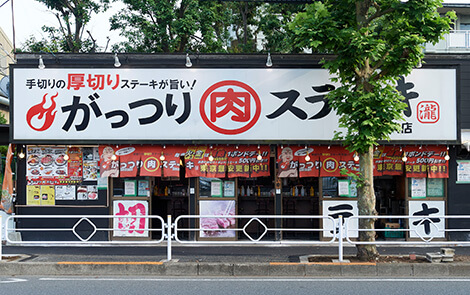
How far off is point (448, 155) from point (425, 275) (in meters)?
4.75

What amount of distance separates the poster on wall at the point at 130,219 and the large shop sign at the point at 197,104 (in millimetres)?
2029

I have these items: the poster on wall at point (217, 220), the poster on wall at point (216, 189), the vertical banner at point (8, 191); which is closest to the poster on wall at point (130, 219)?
the poster on wall at point (217, 220)

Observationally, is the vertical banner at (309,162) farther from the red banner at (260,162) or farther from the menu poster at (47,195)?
the menu poster at (47,195)

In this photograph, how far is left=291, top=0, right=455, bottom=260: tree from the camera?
9.05 m

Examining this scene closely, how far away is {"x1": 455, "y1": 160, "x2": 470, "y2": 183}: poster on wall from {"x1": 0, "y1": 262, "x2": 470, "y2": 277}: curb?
4.27 meters

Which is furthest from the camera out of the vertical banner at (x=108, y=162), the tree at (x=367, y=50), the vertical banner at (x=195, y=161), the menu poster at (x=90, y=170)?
the menu poster at (x=90, y=170)

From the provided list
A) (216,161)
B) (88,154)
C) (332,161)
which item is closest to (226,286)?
(216,161)

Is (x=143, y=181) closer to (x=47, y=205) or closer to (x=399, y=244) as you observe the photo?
(x=47, y=205)

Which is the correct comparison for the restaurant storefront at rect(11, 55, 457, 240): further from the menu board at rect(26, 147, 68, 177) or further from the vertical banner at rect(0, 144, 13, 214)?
the vertical banner at rect(0, 144, 13, 214)

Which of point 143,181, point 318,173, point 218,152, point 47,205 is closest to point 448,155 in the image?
point 318,173

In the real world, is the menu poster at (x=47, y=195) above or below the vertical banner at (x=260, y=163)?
below

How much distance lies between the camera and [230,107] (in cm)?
1207

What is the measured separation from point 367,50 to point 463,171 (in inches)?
233

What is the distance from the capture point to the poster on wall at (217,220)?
12.5 metres
